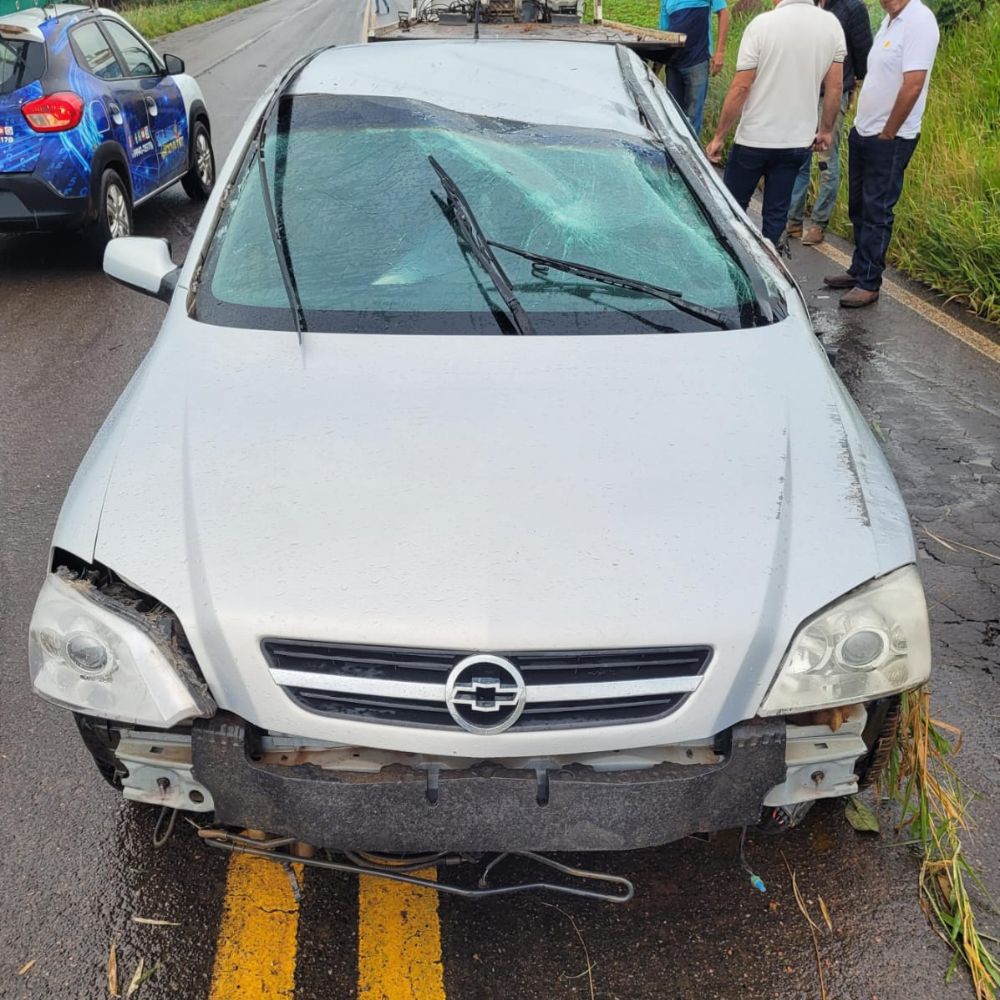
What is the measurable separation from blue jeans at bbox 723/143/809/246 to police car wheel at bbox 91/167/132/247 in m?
3.92

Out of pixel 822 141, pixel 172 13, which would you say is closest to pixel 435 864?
pixel 822 141

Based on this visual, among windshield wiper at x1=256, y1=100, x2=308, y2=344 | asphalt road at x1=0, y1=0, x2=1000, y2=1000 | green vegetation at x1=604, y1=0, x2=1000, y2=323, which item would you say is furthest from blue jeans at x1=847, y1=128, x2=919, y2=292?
windshield wiper at x1=256, y1=100, x2=308, y2=344

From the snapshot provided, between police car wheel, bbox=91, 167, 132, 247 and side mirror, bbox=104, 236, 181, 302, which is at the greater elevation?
side mirror, bbox=104, 236, 181, 302

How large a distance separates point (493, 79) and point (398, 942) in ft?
9.72

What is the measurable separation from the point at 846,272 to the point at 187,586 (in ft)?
19.6

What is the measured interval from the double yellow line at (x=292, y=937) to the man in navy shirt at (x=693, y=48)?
7.64 meters

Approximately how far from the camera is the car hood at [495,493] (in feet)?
7.00

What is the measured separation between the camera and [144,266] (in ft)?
11.5

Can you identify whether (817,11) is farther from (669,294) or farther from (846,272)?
(669,294)

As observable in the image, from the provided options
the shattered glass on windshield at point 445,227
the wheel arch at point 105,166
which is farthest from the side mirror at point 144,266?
the wheel arch at point 105,166

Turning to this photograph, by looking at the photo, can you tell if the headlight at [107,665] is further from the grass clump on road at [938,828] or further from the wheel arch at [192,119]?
the wheel arch at [192,119]

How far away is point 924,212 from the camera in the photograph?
24.4ft

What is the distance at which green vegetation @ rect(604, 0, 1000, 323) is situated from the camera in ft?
22.3

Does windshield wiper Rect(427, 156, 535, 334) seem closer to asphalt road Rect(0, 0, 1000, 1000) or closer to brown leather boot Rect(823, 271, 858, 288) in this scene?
asphalt road Rect(0, 0, 1000, 1000)
